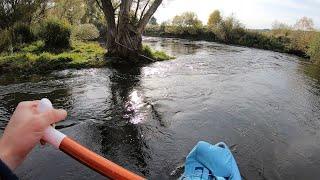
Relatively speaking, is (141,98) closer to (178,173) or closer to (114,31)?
(178,173)

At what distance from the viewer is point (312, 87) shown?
13312 millimetres

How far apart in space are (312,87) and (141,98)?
7.23 meters

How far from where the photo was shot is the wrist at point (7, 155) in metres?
1.11

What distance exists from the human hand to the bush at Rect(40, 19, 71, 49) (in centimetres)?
1836

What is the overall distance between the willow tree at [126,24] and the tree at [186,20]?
1052 inches

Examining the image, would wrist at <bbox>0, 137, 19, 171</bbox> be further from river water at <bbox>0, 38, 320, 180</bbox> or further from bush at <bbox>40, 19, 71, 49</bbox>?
bush at <bbox>40, 19, 71, 49</bbox>

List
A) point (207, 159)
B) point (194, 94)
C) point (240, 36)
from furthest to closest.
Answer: point (240, 36) → point (194, 94) → point (207, 159)

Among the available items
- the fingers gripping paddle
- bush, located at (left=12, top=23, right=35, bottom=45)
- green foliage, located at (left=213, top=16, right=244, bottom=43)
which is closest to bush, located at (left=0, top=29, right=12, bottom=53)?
bush, located at (left=12, top=23, right=35, bottom=45)

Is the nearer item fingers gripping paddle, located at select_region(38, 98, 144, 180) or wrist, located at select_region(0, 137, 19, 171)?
wrist, located at select_region(0, 137, 19, 171)

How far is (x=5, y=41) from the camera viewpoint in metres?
16.9

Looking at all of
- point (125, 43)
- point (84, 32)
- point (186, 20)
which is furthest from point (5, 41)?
point (186, 20)

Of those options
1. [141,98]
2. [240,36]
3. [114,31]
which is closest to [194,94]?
[141,98]

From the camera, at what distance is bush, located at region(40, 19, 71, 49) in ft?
61.6

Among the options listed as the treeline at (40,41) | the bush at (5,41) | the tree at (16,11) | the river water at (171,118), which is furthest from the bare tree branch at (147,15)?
the tree at (16,11)
